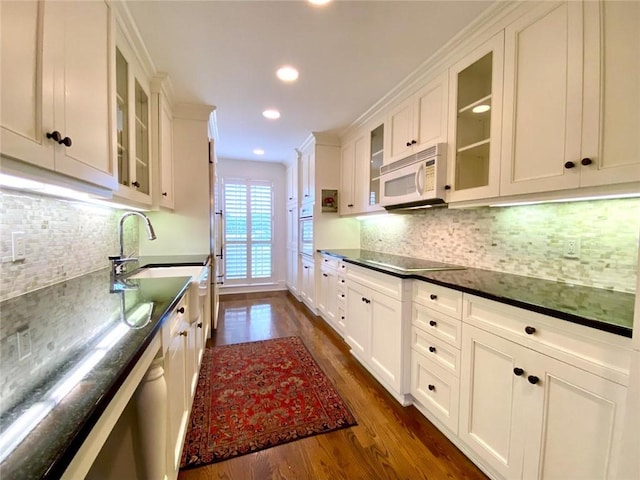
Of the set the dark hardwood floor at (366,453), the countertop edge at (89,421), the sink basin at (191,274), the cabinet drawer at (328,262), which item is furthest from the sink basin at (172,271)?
the countertop edge at (89,421)

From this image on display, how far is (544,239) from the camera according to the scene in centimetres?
163

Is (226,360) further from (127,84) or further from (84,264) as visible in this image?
(127,84)

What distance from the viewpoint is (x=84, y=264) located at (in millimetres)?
1779

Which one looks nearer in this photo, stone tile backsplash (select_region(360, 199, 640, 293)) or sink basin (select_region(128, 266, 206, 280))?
stone tile backsplash (select_region(360, 199, 640, 293))

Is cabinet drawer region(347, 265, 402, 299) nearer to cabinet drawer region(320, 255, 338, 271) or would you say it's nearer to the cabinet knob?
cabinet drawer region(320, 255, 338, 271)

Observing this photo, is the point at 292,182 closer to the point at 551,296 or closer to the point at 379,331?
the point at 379,331

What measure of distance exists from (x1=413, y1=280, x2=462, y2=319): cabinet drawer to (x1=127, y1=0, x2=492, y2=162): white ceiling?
1.55 metres

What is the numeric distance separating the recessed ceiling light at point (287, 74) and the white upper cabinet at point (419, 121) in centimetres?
94

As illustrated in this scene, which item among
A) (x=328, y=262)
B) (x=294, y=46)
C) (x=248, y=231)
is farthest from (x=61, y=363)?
(x=248, y=231)

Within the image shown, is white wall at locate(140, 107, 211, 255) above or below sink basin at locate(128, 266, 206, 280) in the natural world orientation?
above

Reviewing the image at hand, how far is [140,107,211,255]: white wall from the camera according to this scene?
2.82 m

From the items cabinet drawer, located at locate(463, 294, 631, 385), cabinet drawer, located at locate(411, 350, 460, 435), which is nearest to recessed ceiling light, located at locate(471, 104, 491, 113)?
cabinet drawer, located at locate(463, 294, 631, 385)

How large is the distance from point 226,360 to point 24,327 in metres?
1.85

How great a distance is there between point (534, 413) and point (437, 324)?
59 cm
